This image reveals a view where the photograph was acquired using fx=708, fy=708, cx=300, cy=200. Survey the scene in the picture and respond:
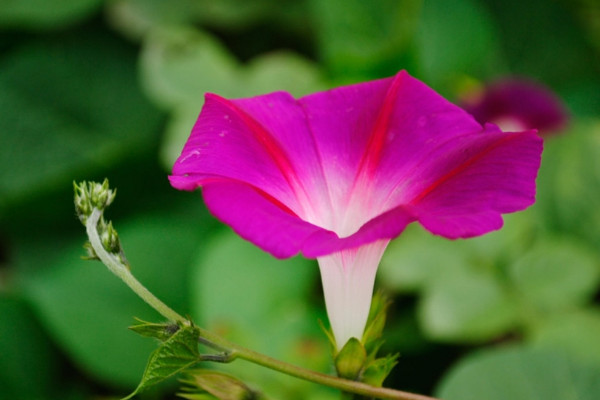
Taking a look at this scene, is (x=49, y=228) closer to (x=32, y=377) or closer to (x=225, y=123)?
(x=32, y=377)

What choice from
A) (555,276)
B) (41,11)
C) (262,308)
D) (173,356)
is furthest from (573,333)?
(41,11)

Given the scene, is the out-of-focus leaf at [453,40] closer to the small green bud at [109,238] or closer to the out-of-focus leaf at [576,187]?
the out-of-focus leaf at [576,187]

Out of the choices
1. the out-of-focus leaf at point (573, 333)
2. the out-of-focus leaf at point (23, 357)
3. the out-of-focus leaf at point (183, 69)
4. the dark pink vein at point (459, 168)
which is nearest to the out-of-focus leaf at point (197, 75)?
the out-of-focus leaf at point (183, 69)

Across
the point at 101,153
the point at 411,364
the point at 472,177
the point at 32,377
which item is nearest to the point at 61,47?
the point at 101,153

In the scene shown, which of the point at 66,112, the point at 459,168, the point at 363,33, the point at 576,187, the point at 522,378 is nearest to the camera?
the point at 459,168

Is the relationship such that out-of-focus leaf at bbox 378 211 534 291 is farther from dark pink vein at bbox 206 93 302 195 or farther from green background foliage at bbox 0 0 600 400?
dark pink vein at bbox 206 93 302 195

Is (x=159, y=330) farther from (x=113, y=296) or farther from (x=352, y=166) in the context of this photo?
(x=113, y=296)

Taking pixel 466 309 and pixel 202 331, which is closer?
pixel 202 331
